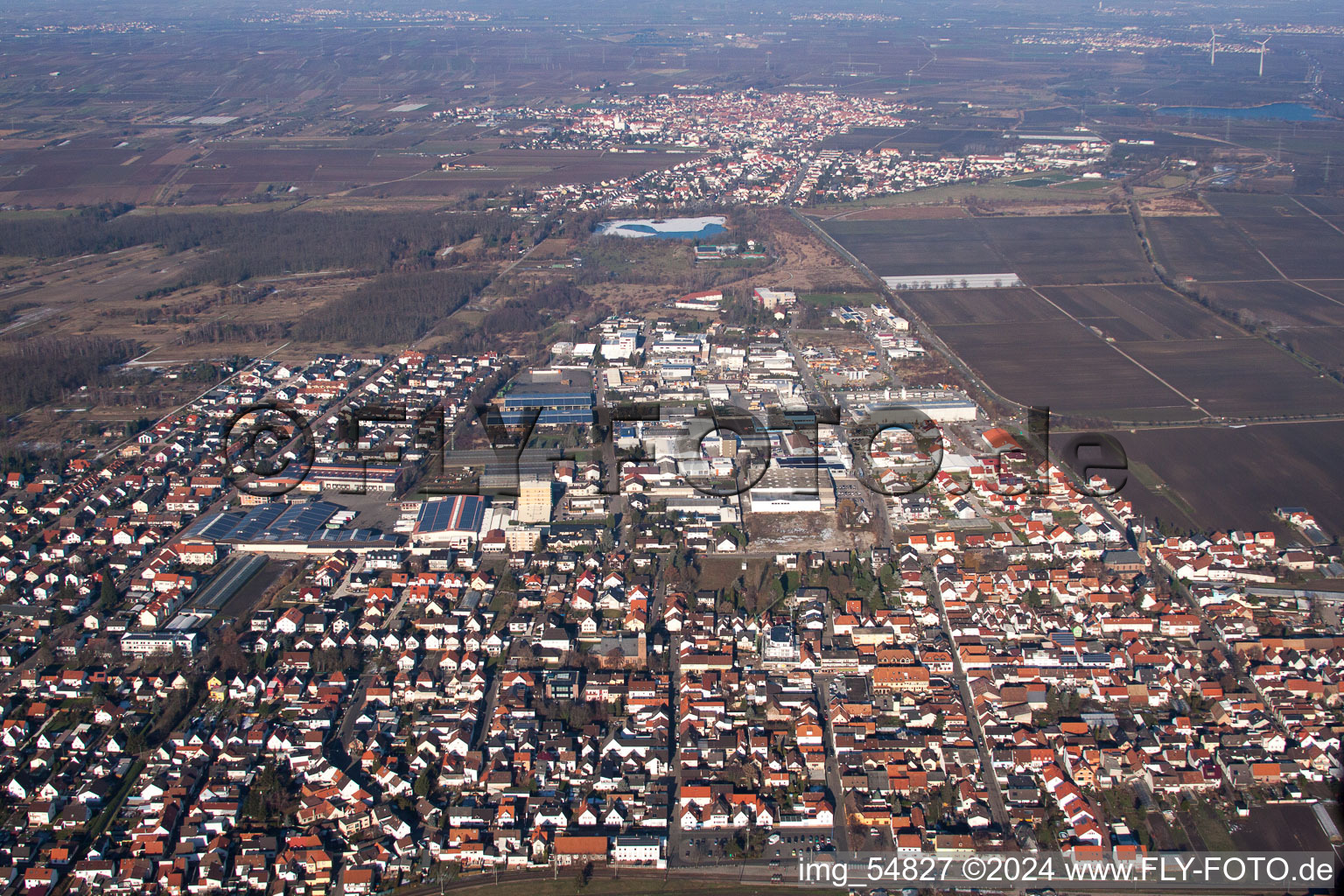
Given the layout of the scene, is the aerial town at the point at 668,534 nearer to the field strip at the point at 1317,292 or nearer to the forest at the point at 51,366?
the forest at the point at 51,366

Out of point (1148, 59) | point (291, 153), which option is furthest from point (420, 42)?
point (1148, 59)

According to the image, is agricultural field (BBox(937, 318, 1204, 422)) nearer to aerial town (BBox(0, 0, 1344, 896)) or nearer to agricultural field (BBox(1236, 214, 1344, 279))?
aerial town (BBox(0, 0, 1344, 896))

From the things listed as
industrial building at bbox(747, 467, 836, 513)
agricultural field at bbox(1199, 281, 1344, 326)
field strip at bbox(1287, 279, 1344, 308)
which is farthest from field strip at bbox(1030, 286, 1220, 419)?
industrial building at bbox(747, 467, 836, 513)

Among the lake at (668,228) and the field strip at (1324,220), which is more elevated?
the lake at (668,228)

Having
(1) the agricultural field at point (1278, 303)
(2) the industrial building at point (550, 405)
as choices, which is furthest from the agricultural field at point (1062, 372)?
(2) the industrial building at point (550, 405)

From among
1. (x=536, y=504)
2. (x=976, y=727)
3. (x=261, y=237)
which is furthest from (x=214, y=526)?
(x=261, y=237)

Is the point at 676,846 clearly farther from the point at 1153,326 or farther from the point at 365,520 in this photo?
the point at 1153,326

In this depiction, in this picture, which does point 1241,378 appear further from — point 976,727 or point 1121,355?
point 976,727
